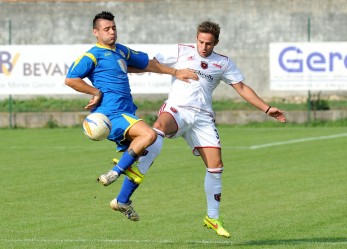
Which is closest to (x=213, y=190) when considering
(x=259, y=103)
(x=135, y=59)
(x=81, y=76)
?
(x=259, y=103)

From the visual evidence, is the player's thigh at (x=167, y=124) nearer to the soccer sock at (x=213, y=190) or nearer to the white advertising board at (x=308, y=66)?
the soccer sock at (x=213, y=190)

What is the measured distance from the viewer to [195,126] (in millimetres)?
11945

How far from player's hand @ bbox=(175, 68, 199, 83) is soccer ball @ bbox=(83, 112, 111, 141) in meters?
1.04

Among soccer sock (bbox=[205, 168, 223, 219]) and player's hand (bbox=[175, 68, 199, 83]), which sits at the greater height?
player's hand (bbox=[175, 68, 199, 83])

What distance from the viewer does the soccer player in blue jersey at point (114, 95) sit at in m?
11.3

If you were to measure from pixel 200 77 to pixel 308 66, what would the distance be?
17179 millimetres

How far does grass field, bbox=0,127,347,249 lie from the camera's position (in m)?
11.9

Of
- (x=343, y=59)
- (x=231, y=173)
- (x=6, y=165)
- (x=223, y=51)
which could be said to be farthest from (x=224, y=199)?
(x=223, y=51)

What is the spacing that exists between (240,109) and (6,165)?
10.9 meters

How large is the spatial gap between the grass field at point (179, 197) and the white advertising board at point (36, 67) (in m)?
3.52

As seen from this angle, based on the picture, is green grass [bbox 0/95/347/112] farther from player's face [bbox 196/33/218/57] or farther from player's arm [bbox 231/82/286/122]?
Answer: player's face [bbox 196/33/218/57]

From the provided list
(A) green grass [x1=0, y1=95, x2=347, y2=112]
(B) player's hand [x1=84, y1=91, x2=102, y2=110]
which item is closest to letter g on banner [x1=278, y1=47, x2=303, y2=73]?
(A) green grass [x1=0, y1=95, x2=347, y2=112]

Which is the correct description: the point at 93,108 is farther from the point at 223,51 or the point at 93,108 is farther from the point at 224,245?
the point at 223,51

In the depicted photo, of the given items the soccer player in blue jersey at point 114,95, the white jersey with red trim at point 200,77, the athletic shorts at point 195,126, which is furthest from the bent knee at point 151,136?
the white jersey with red trim at point 200,77
